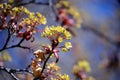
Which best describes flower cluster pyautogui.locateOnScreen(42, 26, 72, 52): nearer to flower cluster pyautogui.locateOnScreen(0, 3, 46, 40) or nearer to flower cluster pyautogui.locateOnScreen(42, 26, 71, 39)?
flower cluster pyautogui.locateOnScreen(42, 26, 71, 39)

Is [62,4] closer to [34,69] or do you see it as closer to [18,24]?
[18,24]

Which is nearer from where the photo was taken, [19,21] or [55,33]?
[55,33]

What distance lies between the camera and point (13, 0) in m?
3.45

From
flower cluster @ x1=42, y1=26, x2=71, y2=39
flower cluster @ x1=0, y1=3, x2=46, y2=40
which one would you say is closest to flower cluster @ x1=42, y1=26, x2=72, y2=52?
flower cluster @ x1=42, y1=26, x2=71, y2=39

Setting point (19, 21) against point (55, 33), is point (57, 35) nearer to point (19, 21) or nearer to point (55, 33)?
point (55, 33)

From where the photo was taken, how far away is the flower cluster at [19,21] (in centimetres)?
306

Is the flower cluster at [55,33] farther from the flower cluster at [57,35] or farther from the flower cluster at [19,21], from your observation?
the flower cluster at [19,21]

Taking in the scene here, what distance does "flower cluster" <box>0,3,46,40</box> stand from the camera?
306 centimetres

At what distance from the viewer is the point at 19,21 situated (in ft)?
10.4

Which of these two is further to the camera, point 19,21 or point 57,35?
point 19,21

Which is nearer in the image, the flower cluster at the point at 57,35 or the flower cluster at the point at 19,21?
the flower cluster at the point at 57,35

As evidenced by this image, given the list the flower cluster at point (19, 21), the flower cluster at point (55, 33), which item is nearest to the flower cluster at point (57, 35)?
the flower cluster at point (55, 33)

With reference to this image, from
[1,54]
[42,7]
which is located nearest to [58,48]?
[1,54]

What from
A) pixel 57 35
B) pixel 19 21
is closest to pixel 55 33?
pixel 57 35
